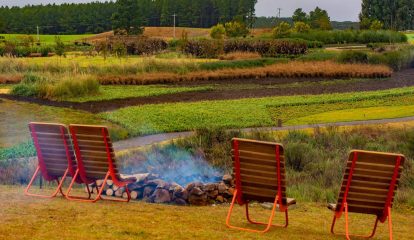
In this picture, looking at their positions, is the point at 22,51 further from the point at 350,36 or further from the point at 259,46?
the point at 350,36

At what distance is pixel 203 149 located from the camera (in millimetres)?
18281

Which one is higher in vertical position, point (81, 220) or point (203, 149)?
point (81, 220)

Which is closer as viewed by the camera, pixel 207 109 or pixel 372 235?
pixel 372 235

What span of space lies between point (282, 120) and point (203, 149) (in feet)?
32.4

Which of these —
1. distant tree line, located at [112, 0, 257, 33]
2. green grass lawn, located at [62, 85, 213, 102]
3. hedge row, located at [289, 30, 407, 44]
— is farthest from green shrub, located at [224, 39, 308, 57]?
distant tree line, located at [112, 0, 257, 33]

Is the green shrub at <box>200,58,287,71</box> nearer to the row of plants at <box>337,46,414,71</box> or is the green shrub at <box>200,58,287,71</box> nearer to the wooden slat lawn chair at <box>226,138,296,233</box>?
the row of plants at <box>337,46,414,71</box>

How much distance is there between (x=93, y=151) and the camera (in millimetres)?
9273

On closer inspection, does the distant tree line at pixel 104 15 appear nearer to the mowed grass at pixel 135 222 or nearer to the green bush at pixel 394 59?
the green bush at pixel 394 59

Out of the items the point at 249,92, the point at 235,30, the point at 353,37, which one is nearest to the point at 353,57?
the point at 249,92

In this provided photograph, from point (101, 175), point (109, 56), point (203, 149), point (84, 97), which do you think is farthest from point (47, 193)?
point (109, 56)

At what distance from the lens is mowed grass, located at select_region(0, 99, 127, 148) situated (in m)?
23.1

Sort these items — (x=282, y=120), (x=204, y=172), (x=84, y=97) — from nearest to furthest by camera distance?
1. (x=204, y=172)
2. (x=282, y=120)
3. (x=84, y=97)

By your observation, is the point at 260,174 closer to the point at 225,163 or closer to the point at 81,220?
the point at 81,220

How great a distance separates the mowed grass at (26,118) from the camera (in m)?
23.1
